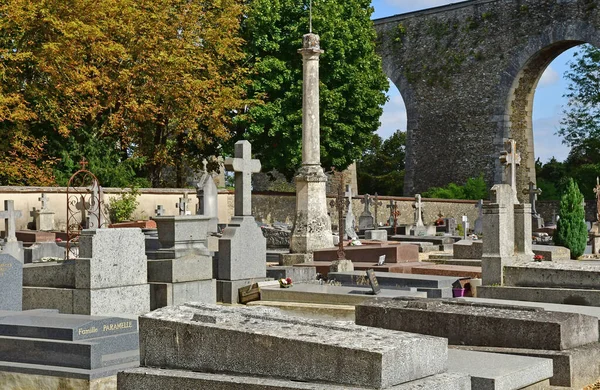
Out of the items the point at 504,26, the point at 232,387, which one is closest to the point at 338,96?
the point at 504,26

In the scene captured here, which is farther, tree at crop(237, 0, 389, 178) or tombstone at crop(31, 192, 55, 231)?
tree at crop(237, 0, 389, 178)

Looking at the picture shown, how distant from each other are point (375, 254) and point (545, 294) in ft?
17.2

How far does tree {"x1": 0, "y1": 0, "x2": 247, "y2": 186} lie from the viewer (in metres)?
25.3

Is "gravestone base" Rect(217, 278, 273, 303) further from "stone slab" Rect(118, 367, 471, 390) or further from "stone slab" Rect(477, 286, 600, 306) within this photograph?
"stone slab" Rect(118, 367, 471, 390)

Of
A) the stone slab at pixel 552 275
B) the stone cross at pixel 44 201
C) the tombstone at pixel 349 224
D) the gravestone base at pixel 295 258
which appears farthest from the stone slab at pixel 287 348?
the stone cross at pixel 44 201

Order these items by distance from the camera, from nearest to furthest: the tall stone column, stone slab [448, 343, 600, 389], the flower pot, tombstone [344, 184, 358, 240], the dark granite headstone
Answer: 1. stone slab [448, 343, 600, 389]
2. the dark granite headstone
3. the flower pot
4. the tall stone column
5. tombstone [344, 184, 358, 240]

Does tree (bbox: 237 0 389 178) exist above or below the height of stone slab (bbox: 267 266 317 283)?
above

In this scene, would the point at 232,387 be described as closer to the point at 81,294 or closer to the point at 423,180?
the point at 81,294

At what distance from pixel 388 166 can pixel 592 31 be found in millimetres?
18843

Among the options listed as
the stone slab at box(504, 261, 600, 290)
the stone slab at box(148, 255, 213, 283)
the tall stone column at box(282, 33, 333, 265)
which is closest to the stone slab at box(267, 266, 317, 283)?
the stone slab at box(148, 255, 213, 283)

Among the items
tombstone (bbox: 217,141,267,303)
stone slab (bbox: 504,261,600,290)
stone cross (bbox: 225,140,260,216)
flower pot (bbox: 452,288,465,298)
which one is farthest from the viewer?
stone cross (bbox: 225,140,260,216)

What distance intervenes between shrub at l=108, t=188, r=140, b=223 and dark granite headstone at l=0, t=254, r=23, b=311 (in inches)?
721

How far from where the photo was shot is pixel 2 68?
24.7 m

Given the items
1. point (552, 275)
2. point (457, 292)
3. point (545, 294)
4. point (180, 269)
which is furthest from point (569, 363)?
point (180, 269)
